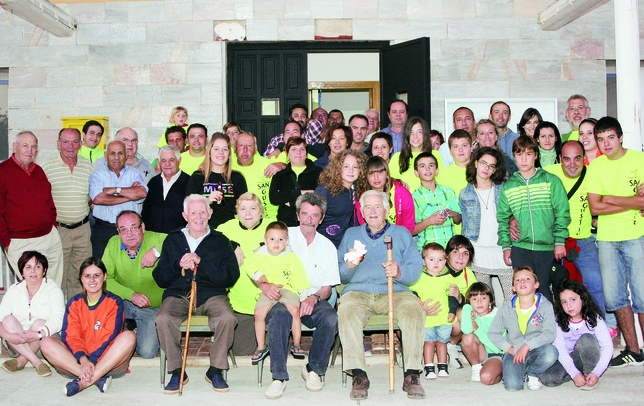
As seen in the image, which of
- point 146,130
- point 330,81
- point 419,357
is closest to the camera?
point 419,357

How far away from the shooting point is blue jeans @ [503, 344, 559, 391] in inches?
208

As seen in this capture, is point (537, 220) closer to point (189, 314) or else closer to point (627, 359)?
point (627, 359)

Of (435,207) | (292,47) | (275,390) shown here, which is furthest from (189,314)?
(292,47)

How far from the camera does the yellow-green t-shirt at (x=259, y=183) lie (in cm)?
693

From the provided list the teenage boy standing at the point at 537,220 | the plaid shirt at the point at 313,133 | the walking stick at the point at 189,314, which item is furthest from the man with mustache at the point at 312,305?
the plaid shirt at the point at 313,133

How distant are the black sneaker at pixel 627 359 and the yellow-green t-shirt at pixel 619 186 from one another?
0.91 m

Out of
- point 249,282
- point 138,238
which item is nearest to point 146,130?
point 138,238

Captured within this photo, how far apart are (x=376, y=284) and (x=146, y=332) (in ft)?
6.72

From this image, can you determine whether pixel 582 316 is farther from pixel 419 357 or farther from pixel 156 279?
pixel 156 279

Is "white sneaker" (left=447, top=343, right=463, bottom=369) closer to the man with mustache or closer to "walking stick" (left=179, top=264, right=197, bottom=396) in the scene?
the man with mustache

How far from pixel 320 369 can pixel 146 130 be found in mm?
6139

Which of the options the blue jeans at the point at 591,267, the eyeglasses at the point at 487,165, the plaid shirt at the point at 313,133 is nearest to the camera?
the blue jeans at the point at 591,267

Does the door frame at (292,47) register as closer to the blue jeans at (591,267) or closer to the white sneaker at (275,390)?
the blue jeans at (591,267)

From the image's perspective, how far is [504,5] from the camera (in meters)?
10.6
